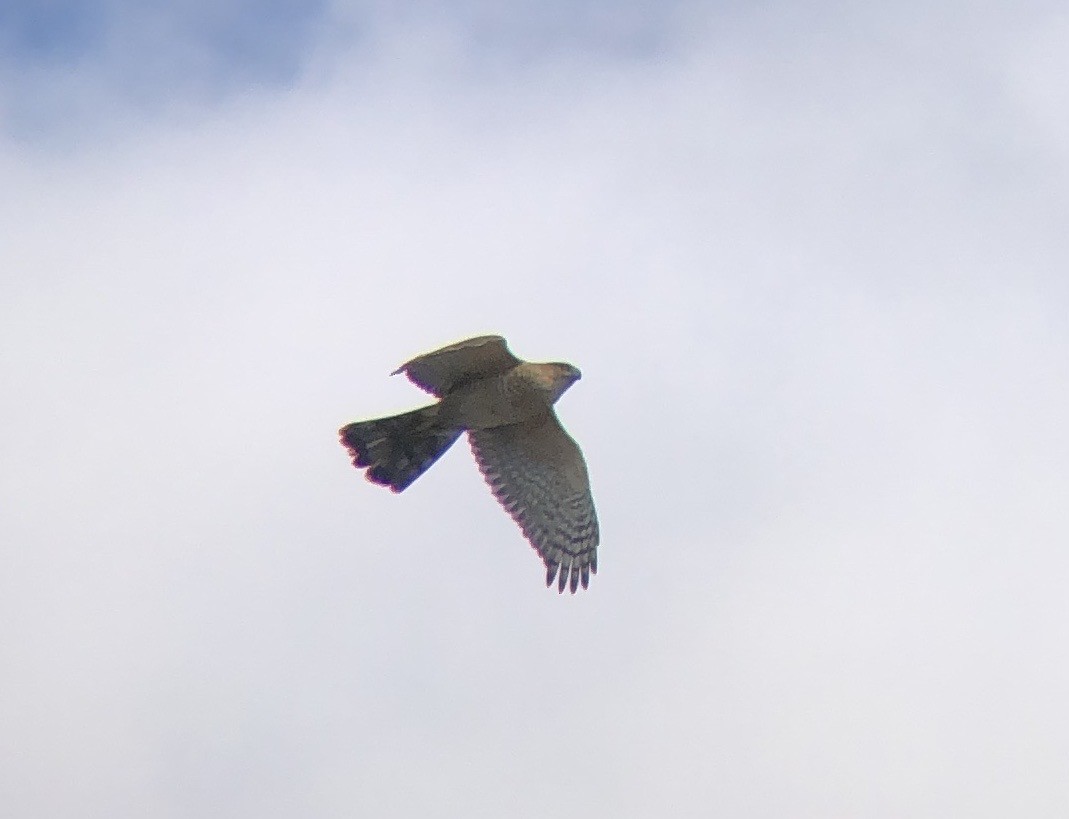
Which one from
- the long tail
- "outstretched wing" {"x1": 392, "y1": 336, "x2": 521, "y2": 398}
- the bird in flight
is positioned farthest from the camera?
the long tail

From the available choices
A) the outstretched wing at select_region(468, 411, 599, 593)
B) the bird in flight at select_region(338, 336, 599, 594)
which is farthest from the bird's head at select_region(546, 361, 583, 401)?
the outstretched wing at select_region(468, 411, 599, 593)

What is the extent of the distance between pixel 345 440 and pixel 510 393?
1640mm

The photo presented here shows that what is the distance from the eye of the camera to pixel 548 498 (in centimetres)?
1511

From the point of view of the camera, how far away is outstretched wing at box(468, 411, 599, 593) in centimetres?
1496

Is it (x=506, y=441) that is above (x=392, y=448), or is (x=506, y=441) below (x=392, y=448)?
below

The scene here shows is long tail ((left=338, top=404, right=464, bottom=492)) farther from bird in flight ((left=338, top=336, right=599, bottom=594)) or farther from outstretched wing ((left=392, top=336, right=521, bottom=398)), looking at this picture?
outstretched wing ((left=392, top=336, right=521, bottom=398))

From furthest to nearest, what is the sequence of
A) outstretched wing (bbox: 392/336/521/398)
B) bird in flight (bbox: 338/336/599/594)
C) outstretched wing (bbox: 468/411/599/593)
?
outstretched wing (bbox: 468/411/599/593)
bird in flight (bbox: 338/336/599/594)
outstretched wing (bbox: 392/336/521/398)

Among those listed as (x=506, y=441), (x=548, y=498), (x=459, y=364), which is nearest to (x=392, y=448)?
(x=506, y=441)

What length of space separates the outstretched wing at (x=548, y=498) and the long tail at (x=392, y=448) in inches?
19.2

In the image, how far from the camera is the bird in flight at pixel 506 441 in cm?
1402

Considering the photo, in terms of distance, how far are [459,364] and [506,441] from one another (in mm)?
1302

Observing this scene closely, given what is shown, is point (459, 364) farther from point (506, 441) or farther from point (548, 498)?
point (548, 498)

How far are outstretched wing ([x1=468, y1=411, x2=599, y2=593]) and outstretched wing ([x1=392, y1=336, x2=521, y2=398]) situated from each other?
921mm

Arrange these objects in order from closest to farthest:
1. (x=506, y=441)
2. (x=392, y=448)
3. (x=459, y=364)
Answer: (x=459, y=364) → (x=392, y=448) → (x=506, y=441)
